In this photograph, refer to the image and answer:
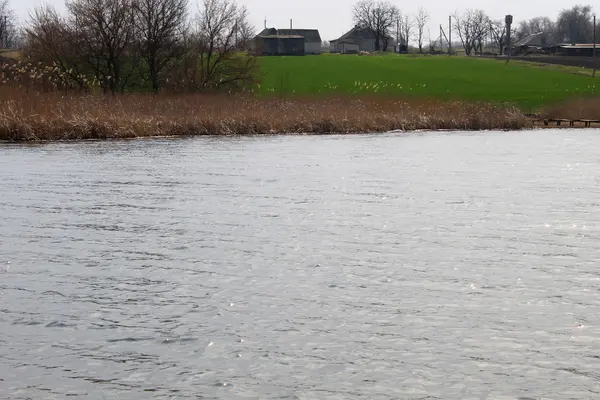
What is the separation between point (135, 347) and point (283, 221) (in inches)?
237

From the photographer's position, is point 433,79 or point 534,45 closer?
point 433,79

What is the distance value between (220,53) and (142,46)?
4588 millimetres

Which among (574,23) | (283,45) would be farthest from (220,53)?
(574,23)

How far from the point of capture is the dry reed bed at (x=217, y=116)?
28016 millimetres

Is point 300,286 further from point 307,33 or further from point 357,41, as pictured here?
point 357,41

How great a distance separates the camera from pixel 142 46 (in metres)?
46.2

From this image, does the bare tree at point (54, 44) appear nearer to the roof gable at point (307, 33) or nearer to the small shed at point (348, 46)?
the roof gable at point (307, 33)

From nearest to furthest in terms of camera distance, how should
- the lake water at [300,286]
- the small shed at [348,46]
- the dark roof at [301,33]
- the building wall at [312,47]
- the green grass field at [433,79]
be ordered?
the lake water at [300,286], the green grass field at [433,79], the building wall at [312,47], the dark roof at [301,33], the small shed at [348,46]

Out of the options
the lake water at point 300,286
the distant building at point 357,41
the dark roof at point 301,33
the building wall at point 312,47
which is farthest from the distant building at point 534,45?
the lake water at point 300,286

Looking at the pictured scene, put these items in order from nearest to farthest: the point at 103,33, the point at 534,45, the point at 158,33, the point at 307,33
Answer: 1. the point at 103,33
2. the point at 158,33
3. the point at 307,33
4. the point at 534,45

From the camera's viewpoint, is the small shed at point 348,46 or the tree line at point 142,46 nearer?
the tree line at point 142,46

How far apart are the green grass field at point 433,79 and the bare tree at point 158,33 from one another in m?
8.57

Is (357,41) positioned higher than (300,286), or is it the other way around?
(357,41)

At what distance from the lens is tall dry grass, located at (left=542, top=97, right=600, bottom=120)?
41.1m
